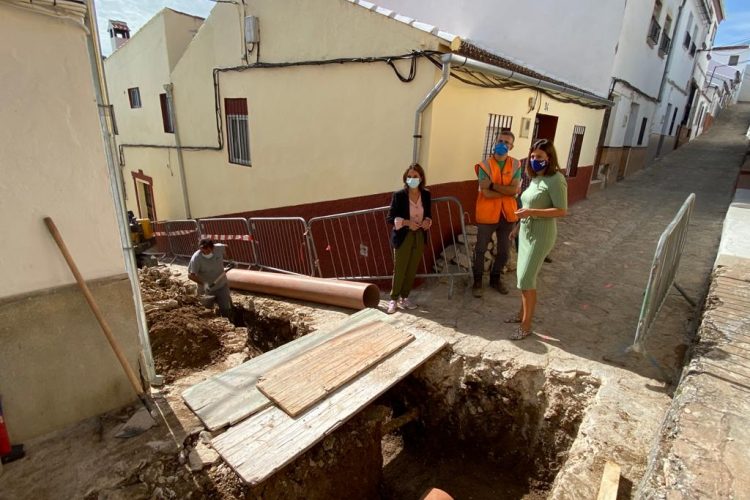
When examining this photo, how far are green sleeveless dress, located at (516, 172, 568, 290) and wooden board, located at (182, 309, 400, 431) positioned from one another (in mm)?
2096

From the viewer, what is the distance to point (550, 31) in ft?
30.7

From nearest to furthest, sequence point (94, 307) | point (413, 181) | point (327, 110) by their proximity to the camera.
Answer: point (94, 307) → point (413, 181) → point (327, 110)

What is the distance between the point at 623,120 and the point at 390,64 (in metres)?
11.1

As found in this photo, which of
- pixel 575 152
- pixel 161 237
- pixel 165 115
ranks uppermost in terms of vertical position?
pixel 165 115

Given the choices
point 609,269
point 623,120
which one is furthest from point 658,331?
point 623,120

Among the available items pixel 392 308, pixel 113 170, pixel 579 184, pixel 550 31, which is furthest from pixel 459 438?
pixel 550 31

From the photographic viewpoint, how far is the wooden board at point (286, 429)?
244 cm

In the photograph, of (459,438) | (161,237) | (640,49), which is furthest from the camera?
(161,237)

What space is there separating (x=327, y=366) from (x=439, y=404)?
1.29 metres

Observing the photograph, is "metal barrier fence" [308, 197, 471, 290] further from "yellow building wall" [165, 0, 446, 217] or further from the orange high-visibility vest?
"yellow building wall" [165, 0, 446, 217]

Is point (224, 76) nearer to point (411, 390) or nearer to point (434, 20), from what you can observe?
point (434, 20)

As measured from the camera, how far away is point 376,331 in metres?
3.94

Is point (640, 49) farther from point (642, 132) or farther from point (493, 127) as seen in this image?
point (493, 127)

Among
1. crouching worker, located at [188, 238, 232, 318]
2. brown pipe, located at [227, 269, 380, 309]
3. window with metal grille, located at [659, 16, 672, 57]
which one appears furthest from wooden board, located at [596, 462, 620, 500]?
window with metal grille, located at [659, 16, 672, 57]
